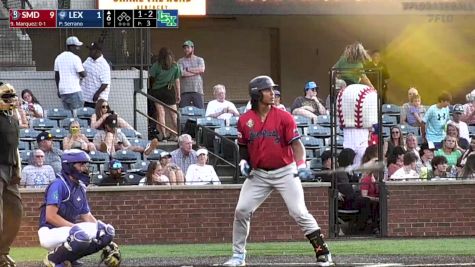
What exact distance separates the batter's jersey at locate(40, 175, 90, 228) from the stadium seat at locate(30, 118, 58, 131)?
7559mm

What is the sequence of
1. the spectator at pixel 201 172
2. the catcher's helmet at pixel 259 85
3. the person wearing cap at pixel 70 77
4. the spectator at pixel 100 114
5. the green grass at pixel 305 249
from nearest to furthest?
the catcher's helmet at pixel 259 85 → the green grass at pixel 305 249 → the spectator at pixel 201 172 → the spectator at pixel 100 114 → the person wearing cap at pixel 70 77

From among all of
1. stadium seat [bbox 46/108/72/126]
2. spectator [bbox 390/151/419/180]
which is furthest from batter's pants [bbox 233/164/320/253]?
stadium seat [bbox 46/108/72/126]

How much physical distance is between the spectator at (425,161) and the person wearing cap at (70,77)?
18.0 feet

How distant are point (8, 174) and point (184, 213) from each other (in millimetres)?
4660

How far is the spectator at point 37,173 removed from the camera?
58.0 feet

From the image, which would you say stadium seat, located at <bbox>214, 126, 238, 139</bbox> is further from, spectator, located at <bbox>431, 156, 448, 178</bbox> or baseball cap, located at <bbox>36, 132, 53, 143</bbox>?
spectator, located at <bbox>431, 156, 448, 178</bbox>

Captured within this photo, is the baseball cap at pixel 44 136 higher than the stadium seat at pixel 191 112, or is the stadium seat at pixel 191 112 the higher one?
the stadium seat at pixel 191 112

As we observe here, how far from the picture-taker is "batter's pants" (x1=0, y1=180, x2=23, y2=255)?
43.7 feet

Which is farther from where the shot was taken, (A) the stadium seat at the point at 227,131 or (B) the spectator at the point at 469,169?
(A) the stadium seat at the point at 227,131

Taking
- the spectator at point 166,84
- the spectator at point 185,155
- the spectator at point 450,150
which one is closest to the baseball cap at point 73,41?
the spectator at point 166,84

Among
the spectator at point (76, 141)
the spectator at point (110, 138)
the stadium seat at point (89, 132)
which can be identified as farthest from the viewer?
the stadium seat at point (89, 132)

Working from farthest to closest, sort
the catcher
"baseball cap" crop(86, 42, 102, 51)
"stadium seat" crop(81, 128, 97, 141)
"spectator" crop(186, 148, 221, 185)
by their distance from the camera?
"baseball cap" crop(86, 42, 102, 51) → "stadium seat" crop(81, 128, 97, 141) → "spectator" crop(186, 148, 221, 185) → the catcher

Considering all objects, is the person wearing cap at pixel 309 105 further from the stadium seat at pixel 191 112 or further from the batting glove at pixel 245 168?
the batting glove at pixel 245 168
